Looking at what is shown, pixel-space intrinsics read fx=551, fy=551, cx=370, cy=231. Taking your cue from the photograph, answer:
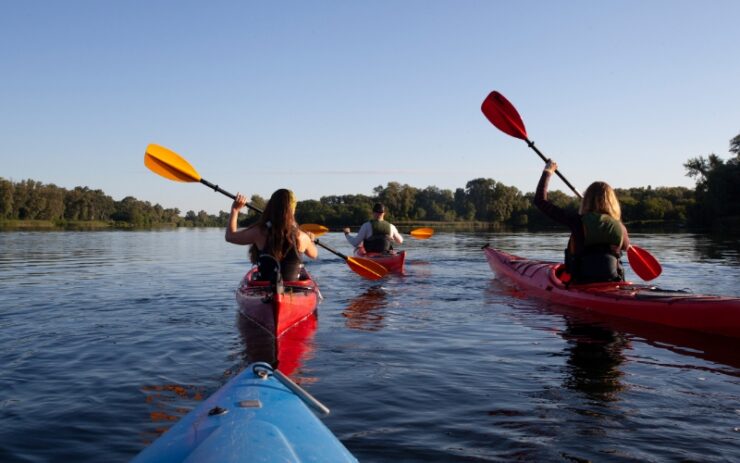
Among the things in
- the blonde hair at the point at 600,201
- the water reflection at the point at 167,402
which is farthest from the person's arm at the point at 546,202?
the water reflection at the point at 167,402

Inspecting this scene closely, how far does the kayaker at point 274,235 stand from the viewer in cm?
606

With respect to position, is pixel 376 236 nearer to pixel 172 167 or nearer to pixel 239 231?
pixel 172 167

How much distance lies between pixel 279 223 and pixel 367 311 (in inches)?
98.3

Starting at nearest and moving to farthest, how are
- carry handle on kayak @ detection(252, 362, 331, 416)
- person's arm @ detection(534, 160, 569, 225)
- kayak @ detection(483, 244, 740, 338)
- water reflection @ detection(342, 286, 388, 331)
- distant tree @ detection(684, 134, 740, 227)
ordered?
carry handle on kayak @ detection(252, 362, 331, 416) → kayak @ detection(483, 244, 740, 338) → water reflection @ detection(342, 286, 388, 331) → person's arm @ detection(534, 160, 569, 225) → distant tree @ detection(684, 134, 740, 227)

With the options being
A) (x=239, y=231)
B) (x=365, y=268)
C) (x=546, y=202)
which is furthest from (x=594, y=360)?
(x=365, y=268)

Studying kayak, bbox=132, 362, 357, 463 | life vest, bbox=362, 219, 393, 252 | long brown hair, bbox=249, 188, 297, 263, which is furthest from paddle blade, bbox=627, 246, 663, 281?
kayak, bbox=132, 362, 357, 463

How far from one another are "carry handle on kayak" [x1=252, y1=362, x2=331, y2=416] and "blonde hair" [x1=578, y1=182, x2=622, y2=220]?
549 cm

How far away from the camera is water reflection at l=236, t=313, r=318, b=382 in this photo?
16.4ft

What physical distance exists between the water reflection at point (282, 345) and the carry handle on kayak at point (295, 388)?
139 centimetres

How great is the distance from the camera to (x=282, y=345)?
5.63 metres

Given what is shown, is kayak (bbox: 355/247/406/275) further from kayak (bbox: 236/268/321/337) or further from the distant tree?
the distant tree

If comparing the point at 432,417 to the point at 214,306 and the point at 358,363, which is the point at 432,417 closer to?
the point at 358,363

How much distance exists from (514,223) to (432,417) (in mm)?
71330

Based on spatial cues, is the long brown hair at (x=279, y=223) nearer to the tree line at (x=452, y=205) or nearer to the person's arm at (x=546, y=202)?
the person's arm at (x=546, y=202)
